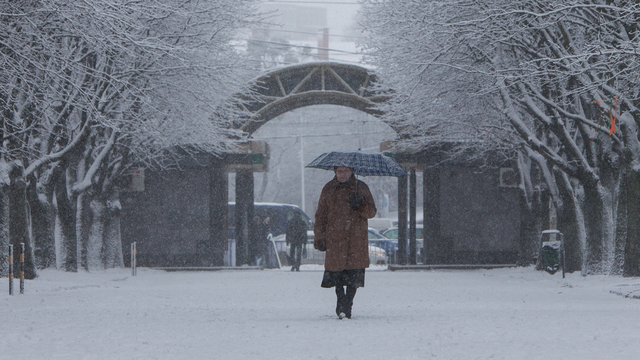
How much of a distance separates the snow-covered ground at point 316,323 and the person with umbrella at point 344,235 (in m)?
0.44

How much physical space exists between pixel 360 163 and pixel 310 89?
20.2 metres

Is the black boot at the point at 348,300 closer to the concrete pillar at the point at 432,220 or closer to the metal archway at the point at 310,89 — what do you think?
the metal archway at the point at 310,89

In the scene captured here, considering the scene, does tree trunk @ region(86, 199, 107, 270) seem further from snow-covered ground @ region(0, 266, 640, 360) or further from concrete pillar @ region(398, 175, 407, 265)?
concrete pillar @ region(398, 175, 407, 265)

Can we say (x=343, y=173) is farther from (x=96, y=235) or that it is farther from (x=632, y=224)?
(x=96, y=235)

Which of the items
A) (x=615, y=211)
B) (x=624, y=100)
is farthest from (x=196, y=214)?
(x=624, y=100)

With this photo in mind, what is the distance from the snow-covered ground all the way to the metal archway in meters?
12.0

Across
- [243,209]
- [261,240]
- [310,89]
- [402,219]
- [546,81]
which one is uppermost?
[310,89]

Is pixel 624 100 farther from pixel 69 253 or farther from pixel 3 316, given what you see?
pixel 69 253

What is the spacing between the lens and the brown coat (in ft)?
31.2

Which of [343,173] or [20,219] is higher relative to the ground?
[343,173]

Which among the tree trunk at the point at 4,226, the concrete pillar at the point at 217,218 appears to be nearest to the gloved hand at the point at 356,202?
the tree trunk at the point at 4,226

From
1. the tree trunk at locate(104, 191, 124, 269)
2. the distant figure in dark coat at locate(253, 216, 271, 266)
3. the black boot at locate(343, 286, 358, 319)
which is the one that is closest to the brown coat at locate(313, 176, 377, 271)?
the black boot at locate(343, 286, 358, 319)

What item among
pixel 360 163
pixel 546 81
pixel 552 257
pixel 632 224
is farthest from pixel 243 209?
pixel 360 163

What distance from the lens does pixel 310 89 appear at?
30031mm
